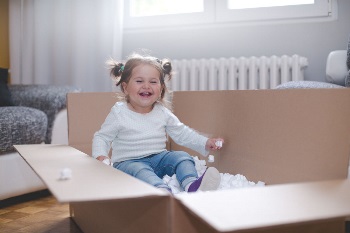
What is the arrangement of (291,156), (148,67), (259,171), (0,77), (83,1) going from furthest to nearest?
(83,1), (0,77), (148,67), (259,171), (291,156)

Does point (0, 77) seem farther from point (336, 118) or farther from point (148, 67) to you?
point (336, 118)

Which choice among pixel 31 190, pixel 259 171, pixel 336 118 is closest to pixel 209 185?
pixel 259 171

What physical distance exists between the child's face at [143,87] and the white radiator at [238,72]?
727mm

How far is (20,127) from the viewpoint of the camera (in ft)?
4.99

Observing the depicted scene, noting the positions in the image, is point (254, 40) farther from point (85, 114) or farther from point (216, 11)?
point (85, 114)

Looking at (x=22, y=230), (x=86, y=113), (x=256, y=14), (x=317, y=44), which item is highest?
(x=256, y=14)

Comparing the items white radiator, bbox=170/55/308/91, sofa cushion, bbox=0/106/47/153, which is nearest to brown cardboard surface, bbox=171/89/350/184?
sofa cushion, bbox=0/106/47/153

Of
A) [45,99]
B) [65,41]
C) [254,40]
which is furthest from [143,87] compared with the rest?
[65,41]

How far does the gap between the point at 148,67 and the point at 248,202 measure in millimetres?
798

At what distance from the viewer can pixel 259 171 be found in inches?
46.2

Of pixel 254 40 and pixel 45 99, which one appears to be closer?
pixel 45 99

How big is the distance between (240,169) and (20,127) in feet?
2.51

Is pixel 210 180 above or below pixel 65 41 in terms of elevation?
below

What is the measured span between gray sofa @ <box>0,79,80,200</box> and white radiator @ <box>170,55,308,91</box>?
0.61 m
